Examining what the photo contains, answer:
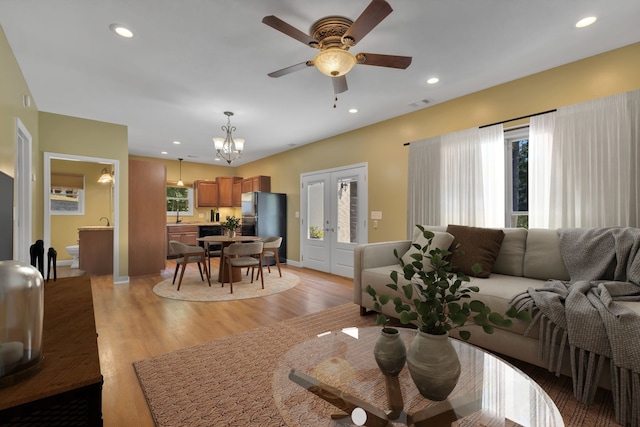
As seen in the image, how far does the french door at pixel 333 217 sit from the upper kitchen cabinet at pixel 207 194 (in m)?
3.21

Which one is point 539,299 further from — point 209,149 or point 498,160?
point 209,149

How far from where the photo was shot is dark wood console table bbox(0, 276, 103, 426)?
28.6 inches

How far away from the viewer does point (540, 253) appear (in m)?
2.65

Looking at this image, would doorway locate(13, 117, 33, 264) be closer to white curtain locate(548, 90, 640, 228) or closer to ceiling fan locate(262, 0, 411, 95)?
ceiling fan locate(262, 0, 411, 95)

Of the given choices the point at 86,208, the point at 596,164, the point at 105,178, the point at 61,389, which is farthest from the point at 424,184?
the point at 86,208

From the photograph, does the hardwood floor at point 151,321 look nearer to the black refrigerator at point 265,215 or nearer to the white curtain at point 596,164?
the black refrigerator at point 265,215

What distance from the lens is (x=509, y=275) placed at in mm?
2793

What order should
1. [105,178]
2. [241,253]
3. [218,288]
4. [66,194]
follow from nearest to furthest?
[241,253], [218,288], [105,178], [66,194]

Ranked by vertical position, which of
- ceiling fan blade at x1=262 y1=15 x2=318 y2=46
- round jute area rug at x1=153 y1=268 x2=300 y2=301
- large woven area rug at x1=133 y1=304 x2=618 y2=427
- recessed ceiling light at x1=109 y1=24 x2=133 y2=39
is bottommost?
large woven area rug at x1=133 y1=304 x2=618 y2=427

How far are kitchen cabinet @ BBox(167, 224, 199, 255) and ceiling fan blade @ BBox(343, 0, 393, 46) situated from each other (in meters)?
6.86

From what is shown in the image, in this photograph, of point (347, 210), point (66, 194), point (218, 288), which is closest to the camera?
point (218, 288)

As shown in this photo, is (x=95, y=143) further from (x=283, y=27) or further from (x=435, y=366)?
(x=435, y=366)

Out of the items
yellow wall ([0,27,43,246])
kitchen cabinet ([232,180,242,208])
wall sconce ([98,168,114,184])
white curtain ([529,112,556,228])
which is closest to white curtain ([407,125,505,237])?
white curtain ([529,112,556,228])

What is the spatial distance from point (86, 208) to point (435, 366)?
784cm
